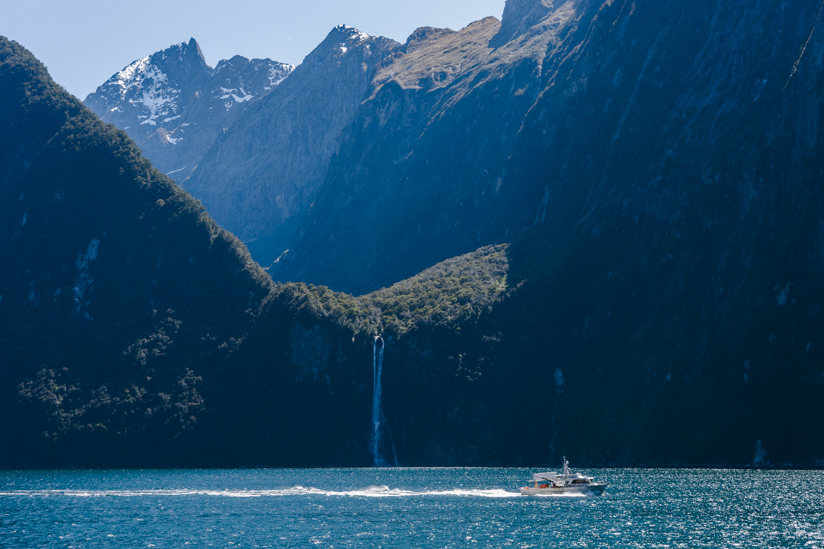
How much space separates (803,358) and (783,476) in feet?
107

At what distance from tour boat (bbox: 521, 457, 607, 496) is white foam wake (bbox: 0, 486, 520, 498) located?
8.96 feet

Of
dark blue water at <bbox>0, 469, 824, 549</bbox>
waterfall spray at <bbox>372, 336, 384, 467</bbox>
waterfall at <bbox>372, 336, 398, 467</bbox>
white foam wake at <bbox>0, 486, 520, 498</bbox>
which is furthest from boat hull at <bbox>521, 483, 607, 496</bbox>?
waterfall spray at <bbox>372, 336, 384, 467</bbox>

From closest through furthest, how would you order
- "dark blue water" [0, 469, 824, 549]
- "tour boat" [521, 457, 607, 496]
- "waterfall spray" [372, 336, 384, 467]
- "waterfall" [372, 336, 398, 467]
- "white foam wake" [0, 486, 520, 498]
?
"dark blue water" [0, 469, 824, 549], "tour boat" [521, 457, 607, 496], "white foam wake" [0, 486, 520, 498], "waterfall" [372, 336, 398, 467], "waterfall spray" [372, 336, 384, 467]

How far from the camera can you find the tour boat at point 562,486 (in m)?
110

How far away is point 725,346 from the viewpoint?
161250 mm

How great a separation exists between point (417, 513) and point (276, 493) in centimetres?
3078

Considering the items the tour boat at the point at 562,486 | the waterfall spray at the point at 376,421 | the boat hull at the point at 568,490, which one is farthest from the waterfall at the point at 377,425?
the boat hull at the point at 568,490

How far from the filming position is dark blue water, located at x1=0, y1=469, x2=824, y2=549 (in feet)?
248

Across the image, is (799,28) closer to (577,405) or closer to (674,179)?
(674,179)

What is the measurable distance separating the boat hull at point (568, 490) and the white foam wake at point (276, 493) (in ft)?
6.76

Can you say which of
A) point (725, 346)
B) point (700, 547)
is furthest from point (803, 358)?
point (700, 547)

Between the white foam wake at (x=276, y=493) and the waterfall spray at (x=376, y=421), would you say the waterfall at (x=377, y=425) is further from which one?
the white foam wake at (x=276, y=493)

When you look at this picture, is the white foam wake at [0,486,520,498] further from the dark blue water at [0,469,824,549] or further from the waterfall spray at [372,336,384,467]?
the waterfall spray at [372,336,384,467]

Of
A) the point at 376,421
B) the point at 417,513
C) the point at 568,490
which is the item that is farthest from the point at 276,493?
the point at 376,421
